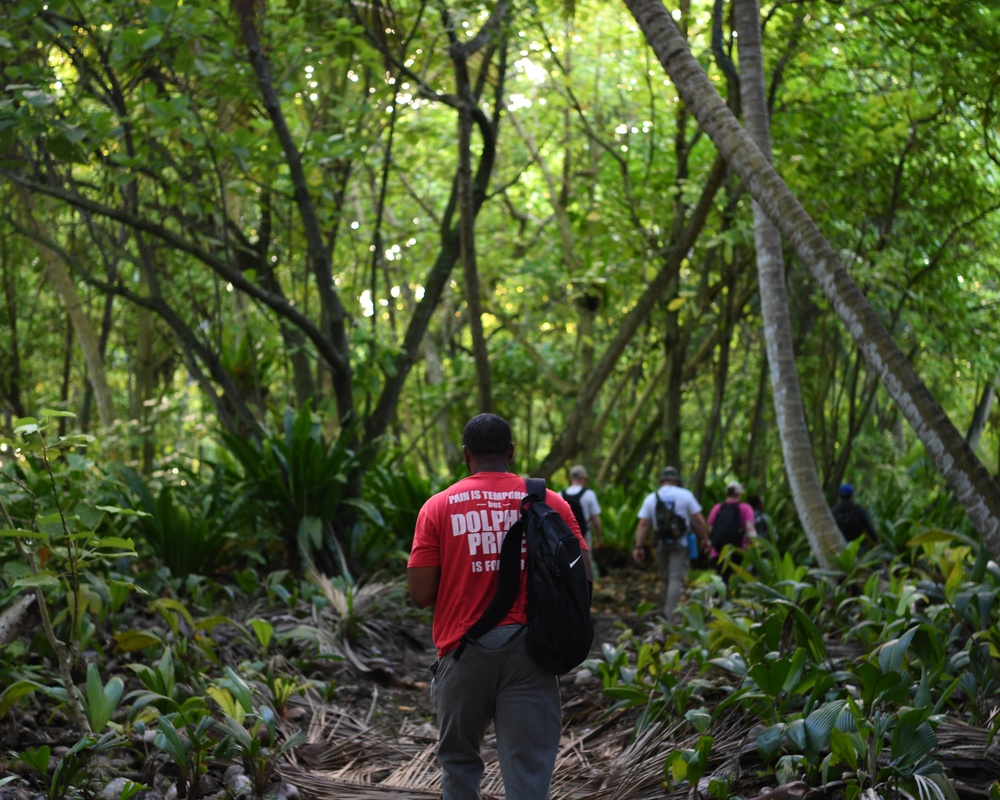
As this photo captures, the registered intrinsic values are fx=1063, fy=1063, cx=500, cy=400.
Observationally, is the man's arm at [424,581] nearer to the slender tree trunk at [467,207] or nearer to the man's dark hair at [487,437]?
the man's dark hair at [487,437]

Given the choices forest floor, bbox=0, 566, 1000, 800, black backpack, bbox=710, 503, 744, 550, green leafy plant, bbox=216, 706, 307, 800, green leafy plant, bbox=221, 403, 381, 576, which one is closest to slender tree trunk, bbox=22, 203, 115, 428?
green leafy plant, bbox=221, 403, 381, 576

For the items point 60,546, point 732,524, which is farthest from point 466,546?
point 732,524

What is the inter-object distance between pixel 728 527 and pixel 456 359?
880 cm

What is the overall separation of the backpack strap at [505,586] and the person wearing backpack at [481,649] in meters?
0.01

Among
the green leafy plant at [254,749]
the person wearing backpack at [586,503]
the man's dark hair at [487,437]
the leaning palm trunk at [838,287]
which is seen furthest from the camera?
the person wearing backpack at [586,503]

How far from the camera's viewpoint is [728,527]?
10469 millimetres

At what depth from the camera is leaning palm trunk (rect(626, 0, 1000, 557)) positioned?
4.12m

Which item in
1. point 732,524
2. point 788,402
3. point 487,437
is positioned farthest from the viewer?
point 732,524

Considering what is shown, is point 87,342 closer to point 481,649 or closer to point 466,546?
point 466,546

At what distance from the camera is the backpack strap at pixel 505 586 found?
3475 millimetres

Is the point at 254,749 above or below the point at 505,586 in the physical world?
below

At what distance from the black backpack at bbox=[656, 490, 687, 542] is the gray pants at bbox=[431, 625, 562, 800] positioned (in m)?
6.06

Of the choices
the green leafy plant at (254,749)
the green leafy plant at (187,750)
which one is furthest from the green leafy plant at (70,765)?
the green leafy plant at (254,749)

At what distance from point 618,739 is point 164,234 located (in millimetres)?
5212
